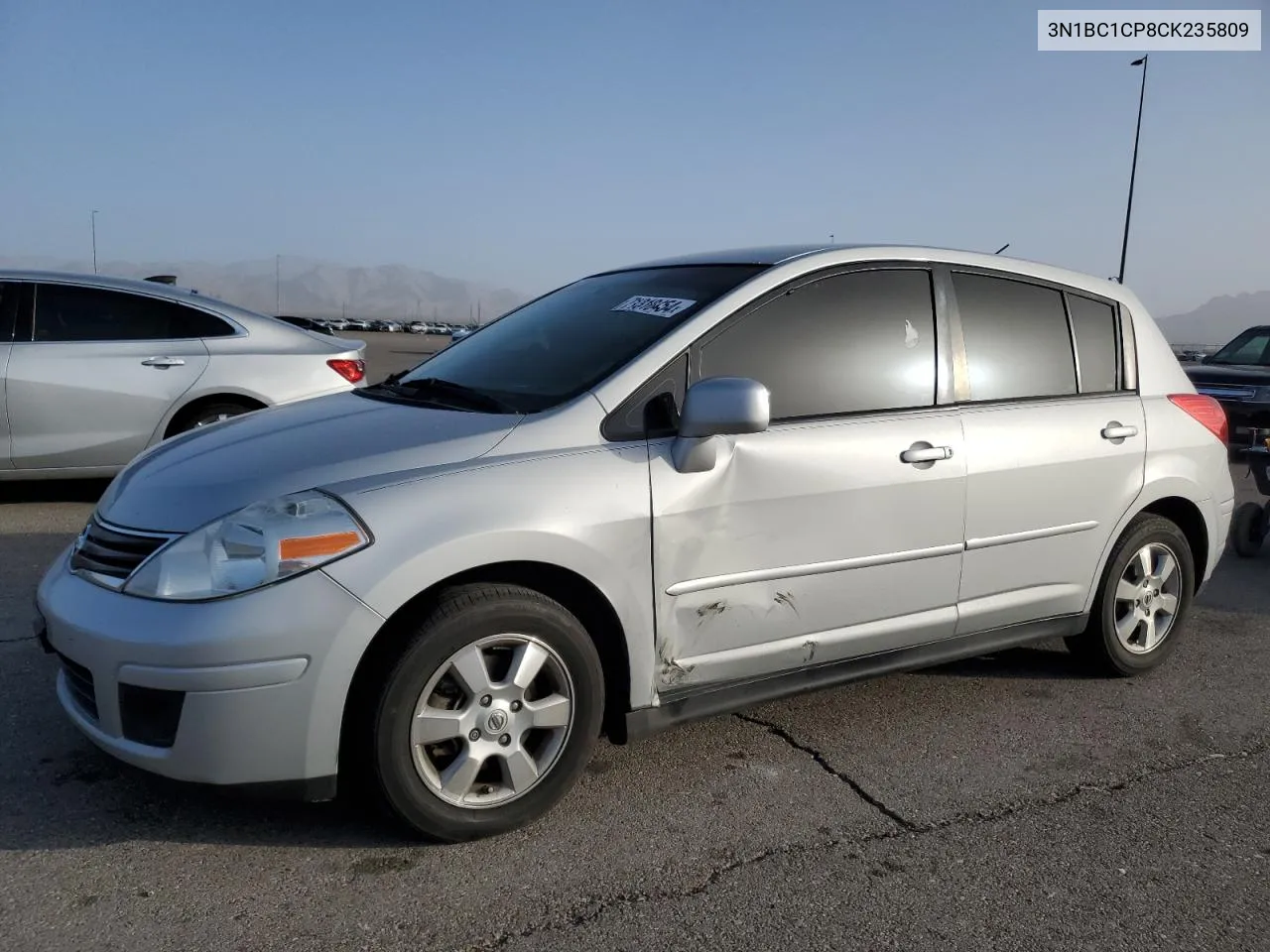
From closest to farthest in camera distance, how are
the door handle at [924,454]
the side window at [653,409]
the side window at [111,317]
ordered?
1. the side window at [653,409]
2. the door handle at [924,454]
3. the side window at [111,317]

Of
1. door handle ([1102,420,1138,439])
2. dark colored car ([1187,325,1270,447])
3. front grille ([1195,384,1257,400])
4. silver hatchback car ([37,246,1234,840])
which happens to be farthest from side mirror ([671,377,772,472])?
front grille ([1195,384,1257,400])

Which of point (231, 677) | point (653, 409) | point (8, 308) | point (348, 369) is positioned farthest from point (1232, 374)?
point (231, 677)

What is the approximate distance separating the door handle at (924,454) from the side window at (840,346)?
0.17 m

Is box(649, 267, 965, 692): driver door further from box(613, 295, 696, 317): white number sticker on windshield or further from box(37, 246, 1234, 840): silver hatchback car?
box(613, 295, 696, 317): white number sticker on windshield

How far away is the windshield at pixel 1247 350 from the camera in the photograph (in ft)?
41.0

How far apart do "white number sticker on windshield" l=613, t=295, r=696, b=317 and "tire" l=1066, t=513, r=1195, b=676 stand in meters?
2.16

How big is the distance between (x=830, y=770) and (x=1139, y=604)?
185cm

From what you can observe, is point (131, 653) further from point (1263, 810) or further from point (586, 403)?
point (1263, 810)

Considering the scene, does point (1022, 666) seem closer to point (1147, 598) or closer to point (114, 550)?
point (1147, 598)

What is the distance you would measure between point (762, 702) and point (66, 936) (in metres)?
2.01

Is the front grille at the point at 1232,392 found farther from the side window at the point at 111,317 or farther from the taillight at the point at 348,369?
the side window at the point at 111,317

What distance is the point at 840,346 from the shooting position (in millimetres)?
3658

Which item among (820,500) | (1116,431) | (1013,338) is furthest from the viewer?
(1116,431)

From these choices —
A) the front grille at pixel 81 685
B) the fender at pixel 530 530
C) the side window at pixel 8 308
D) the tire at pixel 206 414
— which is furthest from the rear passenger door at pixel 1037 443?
the side window at pixel 8 308
